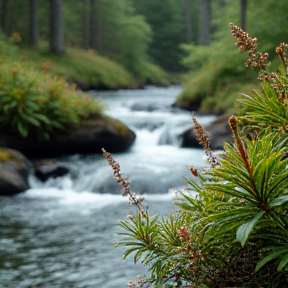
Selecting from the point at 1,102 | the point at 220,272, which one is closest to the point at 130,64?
the point at 1,102

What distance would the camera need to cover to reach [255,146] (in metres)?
2.68

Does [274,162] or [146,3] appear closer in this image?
[274,162]

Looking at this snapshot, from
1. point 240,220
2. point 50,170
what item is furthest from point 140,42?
point 240,220

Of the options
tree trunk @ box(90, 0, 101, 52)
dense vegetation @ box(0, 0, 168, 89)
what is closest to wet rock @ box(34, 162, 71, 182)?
dense vegetation @ box(0, 0, 168, 89)

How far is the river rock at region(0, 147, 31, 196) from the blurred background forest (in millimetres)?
7000

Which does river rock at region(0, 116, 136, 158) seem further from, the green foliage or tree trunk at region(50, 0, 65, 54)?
the green foliage

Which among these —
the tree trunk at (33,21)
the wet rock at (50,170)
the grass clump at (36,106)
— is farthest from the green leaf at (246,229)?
the tree trunk at (33,21)

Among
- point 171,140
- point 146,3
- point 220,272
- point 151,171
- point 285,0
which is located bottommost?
point 220,272

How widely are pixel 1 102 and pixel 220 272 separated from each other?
9.99m

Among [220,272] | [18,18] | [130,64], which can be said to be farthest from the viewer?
[130,64]

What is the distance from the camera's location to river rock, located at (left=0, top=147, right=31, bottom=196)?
985cm

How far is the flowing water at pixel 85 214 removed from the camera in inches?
230

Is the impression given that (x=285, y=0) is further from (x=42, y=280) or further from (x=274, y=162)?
(x=274, y=162)

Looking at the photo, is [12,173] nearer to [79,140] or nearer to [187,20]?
[79,140]
